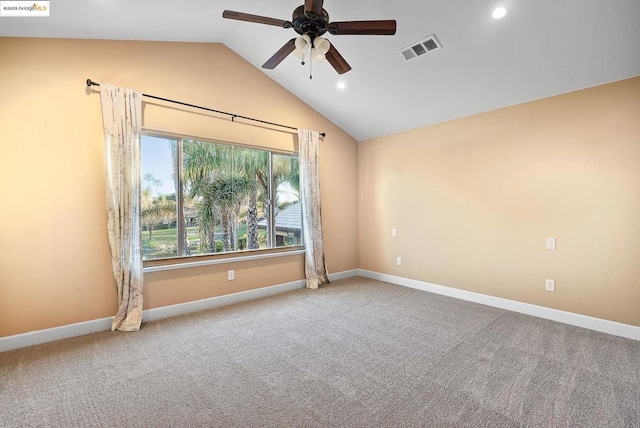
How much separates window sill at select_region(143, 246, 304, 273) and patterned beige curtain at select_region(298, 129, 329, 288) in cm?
23

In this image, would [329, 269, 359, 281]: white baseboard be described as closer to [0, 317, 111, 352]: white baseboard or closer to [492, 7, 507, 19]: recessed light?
[0, 317, 111, 352]: white baseboard

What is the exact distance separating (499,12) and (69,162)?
433 cm

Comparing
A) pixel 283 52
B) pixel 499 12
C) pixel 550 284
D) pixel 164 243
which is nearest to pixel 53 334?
pixel 164 243

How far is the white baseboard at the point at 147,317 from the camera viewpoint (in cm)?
270

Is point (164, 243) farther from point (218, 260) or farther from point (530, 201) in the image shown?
point (530, 201)

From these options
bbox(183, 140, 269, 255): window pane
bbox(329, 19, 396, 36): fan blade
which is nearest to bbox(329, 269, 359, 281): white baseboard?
bbox(183, 140, 269, 255): window pane

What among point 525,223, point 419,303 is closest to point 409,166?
point 525,223

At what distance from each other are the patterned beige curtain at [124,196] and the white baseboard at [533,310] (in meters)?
3.79

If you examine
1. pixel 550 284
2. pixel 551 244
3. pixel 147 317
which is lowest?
pixel 147 317

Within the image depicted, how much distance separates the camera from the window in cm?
349

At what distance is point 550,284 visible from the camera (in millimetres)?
3367

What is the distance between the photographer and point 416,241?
15.4 ft

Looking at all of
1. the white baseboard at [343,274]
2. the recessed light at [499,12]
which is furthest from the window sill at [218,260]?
the recessed light at [499,12]

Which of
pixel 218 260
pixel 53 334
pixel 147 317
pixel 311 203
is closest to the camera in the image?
pixel 53 334
